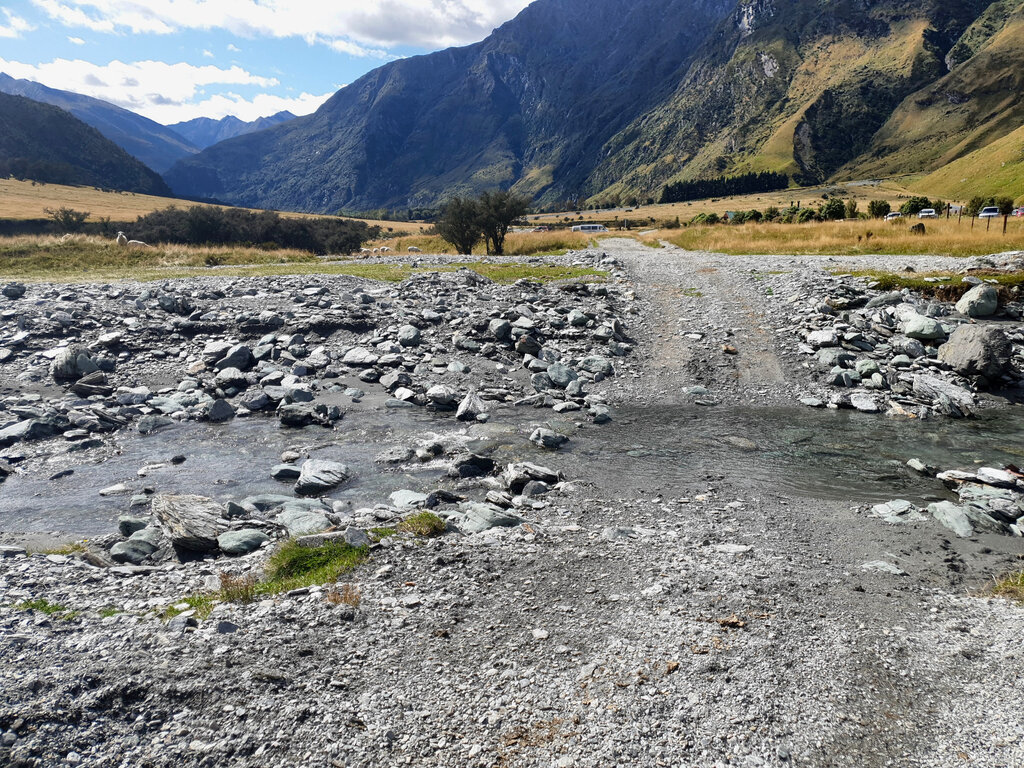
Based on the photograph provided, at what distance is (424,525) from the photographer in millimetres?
8117

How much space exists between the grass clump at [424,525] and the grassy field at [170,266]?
22092mm

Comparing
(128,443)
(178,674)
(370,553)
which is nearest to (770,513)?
(370,553)

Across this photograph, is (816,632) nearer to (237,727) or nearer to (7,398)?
(237,727)

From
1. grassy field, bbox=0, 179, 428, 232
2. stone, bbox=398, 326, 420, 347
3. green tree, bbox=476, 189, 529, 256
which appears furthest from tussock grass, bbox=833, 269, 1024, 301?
grassy field, bbox=0, 179, 428, 232

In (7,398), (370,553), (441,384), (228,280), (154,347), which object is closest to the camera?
(370,553)

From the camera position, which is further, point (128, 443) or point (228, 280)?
point (228, 280)

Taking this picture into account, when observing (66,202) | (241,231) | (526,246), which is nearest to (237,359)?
(526,246)

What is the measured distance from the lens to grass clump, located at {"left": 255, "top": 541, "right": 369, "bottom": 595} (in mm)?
6712

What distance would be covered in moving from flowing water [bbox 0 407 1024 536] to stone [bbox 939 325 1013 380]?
5.64ft

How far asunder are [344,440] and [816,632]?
10.5 m

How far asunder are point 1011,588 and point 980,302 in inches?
694

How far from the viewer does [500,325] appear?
67.1ft

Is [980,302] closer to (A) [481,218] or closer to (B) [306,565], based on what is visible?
(B) [306,565]

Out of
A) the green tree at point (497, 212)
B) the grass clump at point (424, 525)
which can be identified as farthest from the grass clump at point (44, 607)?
the green tree at point (497, 212)
